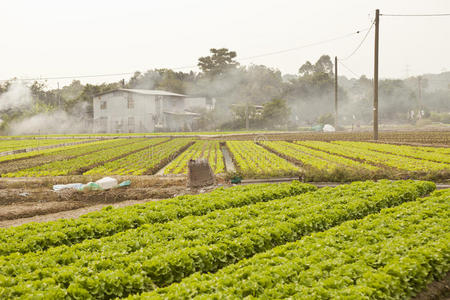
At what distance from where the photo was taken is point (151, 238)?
930 centimetres

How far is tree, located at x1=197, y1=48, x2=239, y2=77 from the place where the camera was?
104 m

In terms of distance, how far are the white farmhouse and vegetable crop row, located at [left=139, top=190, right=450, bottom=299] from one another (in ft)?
219

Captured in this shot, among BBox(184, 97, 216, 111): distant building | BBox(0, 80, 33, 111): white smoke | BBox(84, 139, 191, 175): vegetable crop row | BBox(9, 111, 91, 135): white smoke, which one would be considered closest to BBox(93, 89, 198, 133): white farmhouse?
BBox(9, 111, 91, 135): white smoke

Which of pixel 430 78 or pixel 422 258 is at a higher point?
pixel 430 78

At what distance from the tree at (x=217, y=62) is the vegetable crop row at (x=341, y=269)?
320 feet

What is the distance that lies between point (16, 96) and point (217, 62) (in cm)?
5059

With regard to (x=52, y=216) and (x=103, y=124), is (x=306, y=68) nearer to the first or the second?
(x=103, y=124)

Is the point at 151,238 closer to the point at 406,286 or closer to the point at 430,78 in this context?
the point at 406,286

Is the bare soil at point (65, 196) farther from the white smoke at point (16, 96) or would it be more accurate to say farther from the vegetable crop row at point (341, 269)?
the white smoke at point (16, 96)

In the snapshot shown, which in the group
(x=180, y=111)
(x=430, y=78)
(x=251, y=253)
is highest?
(x=430, y=78)

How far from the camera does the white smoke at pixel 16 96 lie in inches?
3491

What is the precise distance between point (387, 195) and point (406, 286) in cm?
669

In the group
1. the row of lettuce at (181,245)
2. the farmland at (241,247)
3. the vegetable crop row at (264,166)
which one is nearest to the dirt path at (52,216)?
the farmland at (241,247)

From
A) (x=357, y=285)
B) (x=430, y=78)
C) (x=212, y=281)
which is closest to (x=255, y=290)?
(x=212, y=281)
